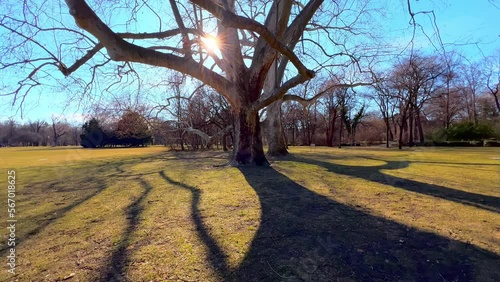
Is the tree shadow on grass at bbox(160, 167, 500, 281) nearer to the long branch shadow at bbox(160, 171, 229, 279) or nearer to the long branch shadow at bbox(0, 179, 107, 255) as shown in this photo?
the long branch shadow at bbox(160, 171, 229, 279)

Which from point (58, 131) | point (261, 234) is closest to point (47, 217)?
point (261, 234)

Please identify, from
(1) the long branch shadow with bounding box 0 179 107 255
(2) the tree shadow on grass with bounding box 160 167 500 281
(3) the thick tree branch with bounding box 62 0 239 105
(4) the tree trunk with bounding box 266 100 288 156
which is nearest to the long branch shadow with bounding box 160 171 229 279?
(2) the tree shadow on grass with bounding box 160 167 500 281

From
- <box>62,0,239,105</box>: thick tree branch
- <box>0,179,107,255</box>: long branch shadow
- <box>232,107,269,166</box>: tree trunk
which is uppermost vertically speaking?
<box>62,0,239,105</box>: thick tree branch

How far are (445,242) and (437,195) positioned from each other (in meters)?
2.25

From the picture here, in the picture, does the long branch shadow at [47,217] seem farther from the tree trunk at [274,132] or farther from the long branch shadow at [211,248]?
the tree trunk at [274,132]

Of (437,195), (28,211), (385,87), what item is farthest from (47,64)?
(385,87)

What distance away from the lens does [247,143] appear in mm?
7824

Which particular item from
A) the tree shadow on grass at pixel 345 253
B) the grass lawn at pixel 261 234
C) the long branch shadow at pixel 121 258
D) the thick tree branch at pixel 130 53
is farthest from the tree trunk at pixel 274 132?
the long branch shadow at pixel 121 258

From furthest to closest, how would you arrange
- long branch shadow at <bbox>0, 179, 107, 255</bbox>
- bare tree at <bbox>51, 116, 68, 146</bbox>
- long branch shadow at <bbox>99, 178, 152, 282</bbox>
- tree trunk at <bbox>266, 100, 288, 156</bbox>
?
bare tree at <bbox>51, 116, 68, 146</bbox>, tree trunk at <bbox>266, 100, 288, 156</bbox>, long branch shadow at <bbox>0, 179, 107, 255</bbox>, long branch shadow at <bbox>99, 178, 152, 282</bbox>

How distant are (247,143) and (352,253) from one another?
5.53 metres

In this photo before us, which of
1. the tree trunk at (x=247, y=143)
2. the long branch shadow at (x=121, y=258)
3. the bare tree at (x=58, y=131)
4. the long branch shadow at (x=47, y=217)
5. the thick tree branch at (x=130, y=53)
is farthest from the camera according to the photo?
the bare tree at (x=58, y=131)

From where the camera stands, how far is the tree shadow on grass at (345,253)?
213 centimetres

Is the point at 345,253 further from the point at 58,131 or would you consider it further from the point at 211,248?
the point at 58,131

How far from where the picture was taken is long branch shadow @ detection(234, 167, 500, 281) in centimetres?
213
